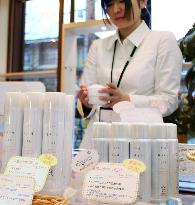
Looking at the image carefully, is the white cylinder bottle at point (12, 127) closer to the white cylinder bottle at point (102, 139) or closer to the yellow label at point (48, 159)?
the yellow label at point (48, 159)

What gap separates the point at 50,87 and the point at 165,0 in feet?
5.03

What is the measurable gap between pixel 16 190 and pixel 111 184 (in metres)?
0.19

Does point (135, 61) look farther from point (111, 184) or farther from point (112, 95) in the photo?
point (111, 184)

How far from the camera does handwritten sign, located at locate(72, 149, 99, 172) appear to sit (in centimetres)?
69

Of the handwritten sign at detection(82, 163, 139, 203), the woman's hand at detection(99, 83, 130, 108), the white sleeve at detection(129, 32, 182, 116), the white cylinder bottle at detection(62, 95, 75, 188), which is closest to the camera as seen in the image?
the handwritten sign at detection(82, 163, 139, 203)

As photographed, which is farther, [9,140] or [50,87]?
[50,87]

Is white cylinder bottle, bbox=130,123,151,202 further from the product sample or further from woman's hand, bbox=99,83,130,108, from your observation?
woman's hand, bbox=99,83,130,108

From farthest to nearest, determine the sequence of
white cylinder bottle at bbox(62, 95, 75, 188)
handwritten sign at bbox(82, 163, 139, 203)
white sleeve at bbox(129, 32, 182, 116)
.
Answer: white sleeve at bbox(129, 32, 182, 116), white cylinder bottle at bbox(62, 95, 75, 188), handwritten sign at bbox(82, 163, 139, 203)

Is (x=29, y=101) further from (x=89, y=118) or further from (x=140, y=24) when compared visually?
(x=140, y=24)

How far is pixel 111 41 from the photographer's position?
138 cm

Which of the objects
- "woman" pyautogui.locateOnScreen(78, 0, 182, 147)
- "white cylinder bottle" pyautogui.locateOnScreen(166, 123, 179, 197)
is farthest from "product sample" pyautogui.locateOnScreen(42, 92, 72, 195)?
"woman" pyautogui.locateOnScreen(78, 0, 182, 147)

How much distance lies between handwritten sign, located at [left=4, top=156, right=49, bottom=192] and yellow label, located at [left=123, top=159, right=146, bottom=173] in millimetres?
173

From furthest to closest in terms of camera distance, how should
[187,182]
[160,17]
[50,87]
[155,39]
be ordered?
1. [50,87]
2. [160,17]
3. [155,39]
4. [187,182]

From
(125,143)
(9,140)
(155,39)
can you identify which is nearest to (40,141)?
(9,140)
